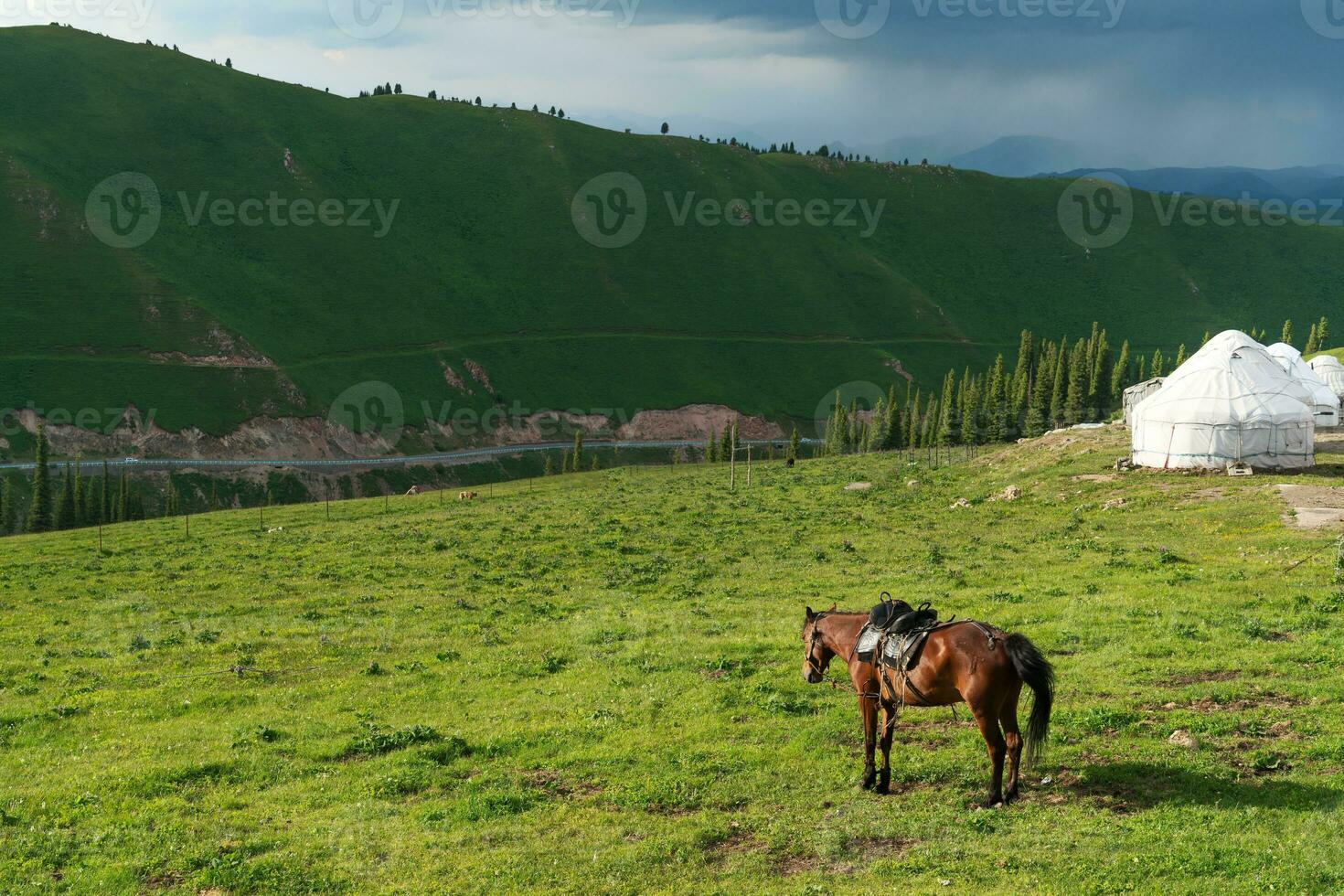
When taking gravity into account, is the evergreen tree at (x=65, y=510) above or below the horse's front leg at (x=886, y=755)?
below

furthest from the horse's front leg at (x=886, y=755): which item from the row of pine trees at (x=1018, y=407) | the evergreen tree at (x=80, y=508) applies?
the evergreen tree at (x=80, y=508)

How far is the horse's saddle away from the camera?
1530 centimetres

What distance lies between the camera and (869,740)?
1576 centimetres

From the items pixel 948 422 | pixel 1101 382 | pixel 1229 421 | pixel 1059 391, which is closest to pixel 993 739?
pixel 1229 421

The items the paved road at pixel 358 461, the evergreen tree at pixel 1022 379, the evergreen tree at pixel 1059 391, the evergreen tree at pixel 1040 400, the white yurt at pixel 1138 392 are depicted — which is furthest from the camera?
the evergreen tree at pixel 1022 379

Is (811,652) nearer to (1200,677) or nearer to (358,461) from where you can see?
(1200,677)

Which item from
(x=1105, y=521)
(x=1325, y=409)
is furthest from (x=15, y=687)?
(x=1325, y=409)

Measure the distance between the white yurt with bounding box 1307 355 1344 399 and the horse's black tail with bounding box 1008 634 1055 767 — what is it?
341 ft

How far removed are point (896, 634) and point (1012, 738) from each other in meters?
2.30

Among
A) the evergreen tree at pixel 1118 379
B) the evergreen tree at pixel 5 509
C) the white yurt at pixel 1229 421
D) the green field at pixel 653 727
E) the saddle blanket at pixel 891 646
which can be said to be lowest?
the evergreen tree at pixel 5 509

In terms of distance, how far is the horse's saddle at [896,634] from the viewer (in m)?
15.3

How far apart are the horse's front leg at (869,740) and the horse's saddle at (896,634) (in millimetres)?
738

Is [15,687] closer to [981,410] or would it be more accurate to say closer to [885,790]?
[885,790]

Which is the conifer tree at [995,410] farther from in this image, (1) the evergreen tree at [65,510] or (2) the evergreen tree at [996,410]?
(1) the evergreen tree at [65,510]
